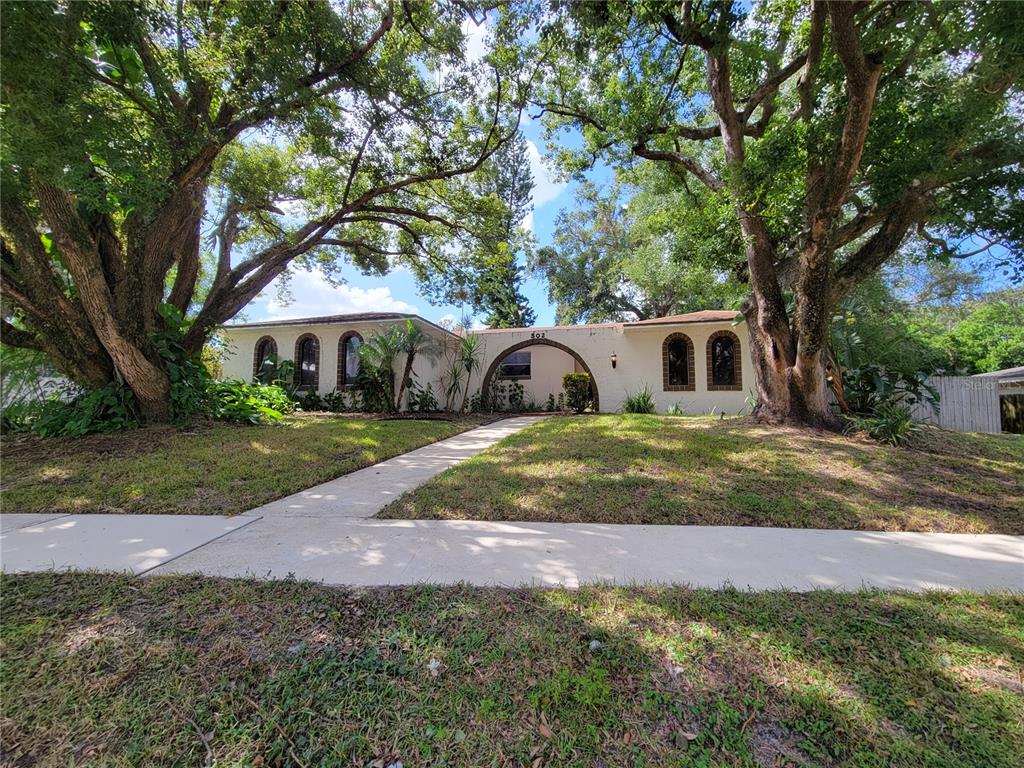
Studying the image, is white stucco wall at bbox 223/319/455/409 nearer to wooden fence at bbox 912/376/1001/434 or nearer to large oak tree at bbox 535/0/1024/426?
large oak tree at bbox 535/0/1024/426

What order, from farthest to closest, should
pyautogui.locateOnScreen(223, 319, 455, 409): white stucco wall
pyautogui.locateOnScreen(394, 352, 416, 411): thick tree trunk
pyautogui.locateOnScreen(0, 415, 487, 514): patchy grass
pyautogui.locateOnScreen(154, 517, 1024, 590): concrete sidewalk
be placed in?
pyautogui.locateOnScreen(223, 319, 455, 409): white stucco wall < pyautogui.locateOnScreen(394, 352, 416, 411): thick tree trunk < pyautogui.locateOnScreen(0, 415, 487, 514): patchy grass < pyautogui.locateOnScreen(154, 517, 1024, 590): concrete sidewalk

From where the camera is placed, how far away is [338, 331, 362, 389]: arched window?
46.1 feet

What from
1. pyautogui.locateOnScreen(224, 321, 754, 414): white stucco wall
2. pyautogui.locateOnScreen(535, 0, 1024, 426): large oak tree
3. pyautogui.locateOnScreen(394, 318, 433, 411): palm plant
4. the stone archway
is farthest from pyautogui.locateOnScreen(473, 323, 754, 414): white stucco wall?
pyautogui.locateOnScreen(535, 0, 1024, 426): large oak tree

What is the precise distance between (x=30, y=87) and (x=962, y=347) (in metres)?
25.0

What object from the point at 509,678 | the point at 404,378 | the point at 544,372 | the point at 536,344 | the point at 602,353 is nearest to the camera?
the point at 509,678

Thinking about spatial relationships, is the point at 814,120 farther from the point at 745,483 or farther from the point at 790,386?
the point at 745,483

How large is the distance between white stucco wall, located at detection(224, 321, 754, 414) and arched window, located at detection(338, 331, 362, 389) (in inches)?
6.6

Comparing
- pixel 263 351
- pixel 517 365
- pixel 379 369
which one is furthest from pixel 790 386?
pixel 263 351

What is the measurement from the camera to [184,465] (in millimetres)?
5484

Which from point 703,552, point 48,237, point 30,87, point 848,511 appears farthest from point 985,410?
point 48,237

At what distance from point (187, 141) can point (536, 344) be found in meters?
10.2

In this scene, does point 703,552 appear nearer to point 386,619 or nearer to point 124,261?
point 386,619

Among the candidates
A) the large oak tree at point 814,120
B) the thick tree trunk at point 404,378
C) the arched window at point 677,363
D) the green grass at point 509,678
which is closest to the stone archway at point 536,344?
the arched window at point 677,363

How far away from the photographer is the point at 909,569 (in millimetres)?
2783
